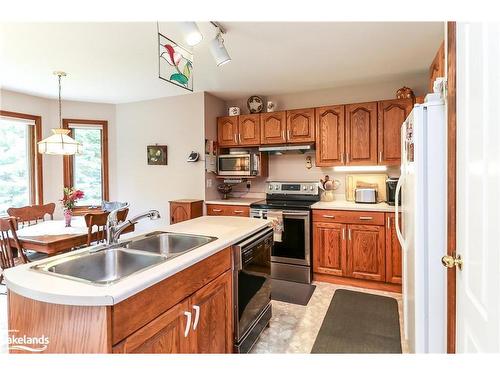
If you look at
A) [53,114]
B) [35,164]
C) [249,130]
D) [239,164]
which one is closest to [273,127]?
[249,130]

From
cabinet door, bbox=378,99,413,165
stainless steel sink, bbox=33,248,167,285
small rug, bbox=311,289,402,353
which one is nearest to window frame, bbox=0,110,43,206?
stainless steel sink, bbox=33,248,167,285

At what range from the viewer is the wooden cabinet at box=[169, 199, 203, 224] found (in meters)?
3.78

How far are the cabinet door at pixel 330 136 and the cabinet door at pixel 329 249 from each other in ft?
2.79

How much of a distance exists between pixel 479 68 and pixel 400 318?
91.7 inches

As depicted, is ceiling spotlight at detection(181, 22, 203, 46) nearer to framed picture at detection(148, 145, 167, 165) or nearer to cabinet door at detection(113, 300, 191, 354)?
cabinet door at detection(113, 300, 191, 354)

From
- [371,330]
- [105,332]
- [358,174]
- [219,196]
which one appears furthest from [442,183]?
[219,196]

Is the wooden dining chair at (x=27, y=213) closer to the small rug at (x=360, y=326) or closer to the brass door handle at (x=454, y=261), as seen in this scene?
the small rug at (x=360, y=326)

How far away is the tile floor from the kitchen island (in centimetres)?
74

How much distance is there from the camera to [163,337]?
121 centimetres

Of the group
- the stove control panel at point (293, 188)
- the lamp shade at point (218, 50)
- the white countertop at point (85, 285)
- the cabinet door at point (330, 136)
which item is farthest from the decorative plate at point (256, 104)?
the white countertop at point (85, 285)

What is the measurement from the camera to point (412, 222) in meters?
1.62

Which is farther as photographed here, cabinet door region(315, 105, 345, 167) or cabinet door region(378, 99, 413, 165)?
cabinet door region(315, 105, 345, 167)

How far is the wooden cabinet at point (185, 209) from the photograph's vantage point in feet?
12.4
